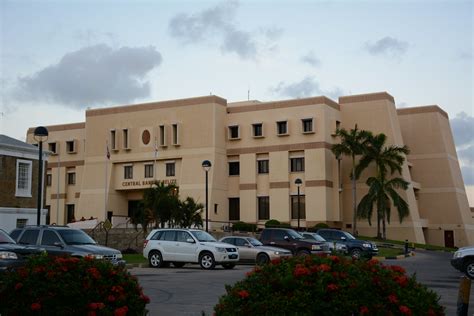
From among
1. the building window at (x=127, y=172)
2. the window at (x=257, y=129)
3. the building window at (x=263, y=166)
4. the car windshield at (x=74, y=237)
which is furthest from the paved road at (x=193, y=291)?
the building window at (x=127, y=172)

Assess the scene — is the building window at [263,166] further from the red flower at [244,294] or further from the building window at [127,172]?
the red flower at [244,294]

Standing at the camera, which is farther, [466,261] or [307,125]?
[307,125]

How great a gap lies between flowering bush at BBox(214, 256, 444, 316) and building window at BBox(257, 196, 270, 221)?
5536cm

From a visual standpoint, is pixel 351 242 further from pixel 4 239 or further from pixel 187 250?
pixel 4 239

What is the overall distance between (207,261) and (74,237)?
24.0 ft

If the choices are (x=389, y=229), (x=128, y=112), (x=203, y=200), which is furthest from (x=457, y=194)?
(x=128, y=112)

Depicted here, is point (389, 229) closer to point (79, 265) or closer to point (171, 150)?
point (171, 150)

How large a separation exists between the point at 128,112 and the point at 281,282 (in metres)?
62.2

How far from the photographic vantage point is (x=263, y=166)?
63094mm

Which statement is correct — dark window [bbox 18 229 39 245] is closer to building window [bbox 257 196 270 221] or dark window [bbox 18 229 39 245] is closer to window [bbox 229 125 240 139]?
building window [bbox 257 196 270 221]

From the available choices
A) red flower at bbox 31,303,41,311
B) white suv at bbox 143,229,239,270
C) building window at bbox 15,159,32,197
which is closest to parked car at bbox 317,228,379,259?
white suv at bbox 143,229,239,270

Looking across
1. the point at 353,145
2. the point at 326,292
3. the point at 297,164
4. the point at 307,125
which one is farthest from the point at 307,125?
the point at 326,292

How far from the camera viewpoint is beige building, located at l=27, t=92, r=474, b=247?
200ft

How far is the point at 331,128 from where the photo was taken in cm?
6181
